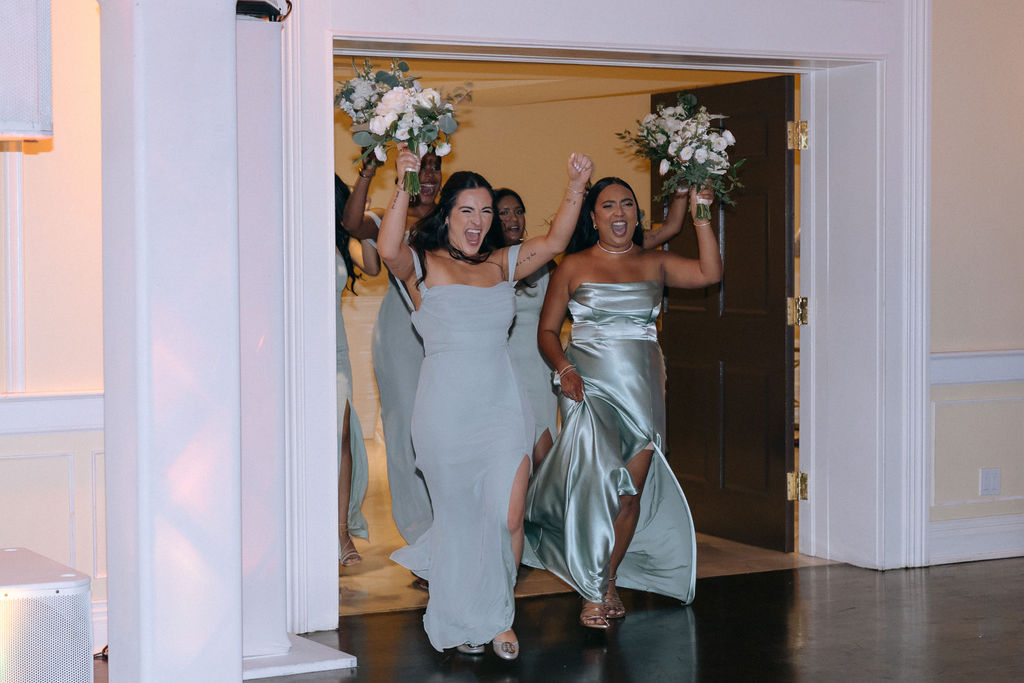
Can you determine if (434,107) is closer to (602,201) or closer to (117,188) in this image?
(602,201)

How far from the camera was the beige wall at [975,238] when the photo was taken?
575cm

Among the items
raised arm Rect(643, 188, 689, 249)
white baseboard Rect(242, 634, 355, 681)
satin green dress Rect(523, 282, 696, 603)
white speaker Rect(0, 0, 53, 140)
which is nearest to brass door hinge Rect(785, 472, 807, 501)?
satin green dress Rect(523, 282, 696, 603)

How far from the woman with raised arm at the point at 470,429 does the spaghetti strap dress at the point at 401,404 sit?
4.94ft

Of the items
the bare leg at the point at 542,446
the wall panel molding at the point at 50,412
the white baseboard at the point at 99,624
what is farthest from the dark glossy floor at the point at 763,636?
the wall panel molding at the point at 50,412

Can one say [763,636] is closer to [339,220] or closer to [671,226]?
[671,226]

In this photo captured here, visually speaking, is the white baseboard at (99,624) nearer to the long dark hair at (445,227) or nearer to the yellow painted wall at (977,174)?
the long dark hair at (445,227)

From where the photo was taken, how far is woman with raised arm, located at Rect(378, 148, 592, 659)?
4.33m

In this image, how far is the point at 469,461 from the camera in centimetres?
435

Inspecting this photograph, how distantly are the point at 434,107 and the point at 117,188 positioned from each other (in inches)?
55.0

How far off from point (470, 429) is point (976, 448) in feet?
9.40

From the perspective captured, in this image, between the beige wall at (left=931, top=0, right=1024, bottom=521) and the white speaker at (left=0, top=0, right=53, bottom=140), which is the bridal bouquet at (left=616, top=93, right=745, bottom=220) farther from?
the white speaker at (left=0, top=0, right=53, bottom=140)

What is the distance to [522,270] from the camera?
14.8 ft

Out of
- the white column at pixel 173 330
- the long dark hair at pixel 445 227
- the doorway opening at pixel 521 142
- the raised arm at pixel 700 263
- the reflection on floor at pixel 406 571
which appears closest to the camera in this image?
the white column at pixel 173 330

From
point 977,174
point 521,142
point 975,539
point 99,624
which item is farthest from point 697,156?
point 521,142
